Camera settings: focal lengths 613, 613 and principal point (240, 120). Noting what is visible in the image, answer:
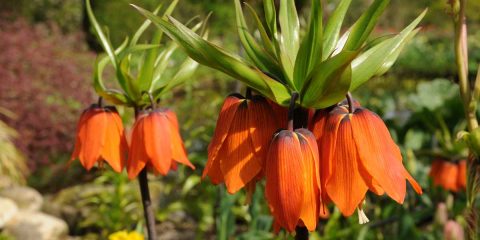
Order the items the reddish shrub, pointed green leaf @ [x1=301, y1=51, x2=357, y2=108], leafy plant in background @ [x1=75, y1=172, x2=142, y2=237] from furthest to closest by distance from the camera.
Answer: the reddish shrub < leafy plant in background @ [x1=75, y1=172, x2=142, y2=237] < pointed green leaf @ [x1=301, y1=51, x2=357, y2=108]

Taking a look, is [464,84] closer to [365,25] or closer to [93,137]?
[365,25]

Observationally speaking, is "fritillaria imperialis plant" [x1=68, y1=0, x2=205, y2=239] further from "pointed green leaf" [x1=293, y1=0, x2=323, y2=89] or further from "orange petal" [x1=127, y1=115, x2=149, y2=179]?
"pointed green leaf" [x1=293, y1=0, x2=323, y2=89]

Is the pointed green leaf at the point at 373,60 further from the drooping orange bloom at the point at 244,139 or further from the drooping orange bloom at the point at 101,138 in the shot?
the drooping orange bloom at the point at 101,138

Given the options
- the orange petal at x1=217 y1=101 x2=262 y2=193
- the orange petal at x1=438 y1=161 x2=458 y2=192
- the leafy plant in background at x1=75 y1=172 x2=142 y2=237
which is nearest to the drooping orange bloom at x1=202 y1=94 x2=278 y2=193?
the orange petal at x1=217 y1=101 x2=262 y2=193

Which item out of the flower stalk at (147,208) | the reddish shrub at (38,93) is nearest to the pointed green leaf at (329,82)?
the flower stalk at (147,208)

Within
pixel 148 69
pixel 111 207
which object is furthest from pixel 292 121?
pixel 111 207

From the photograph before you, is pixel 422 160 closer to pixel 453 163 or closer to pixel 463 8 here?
pixel 453 163

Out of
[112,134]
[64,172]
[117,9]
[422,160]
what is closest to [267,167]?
[112,134]
